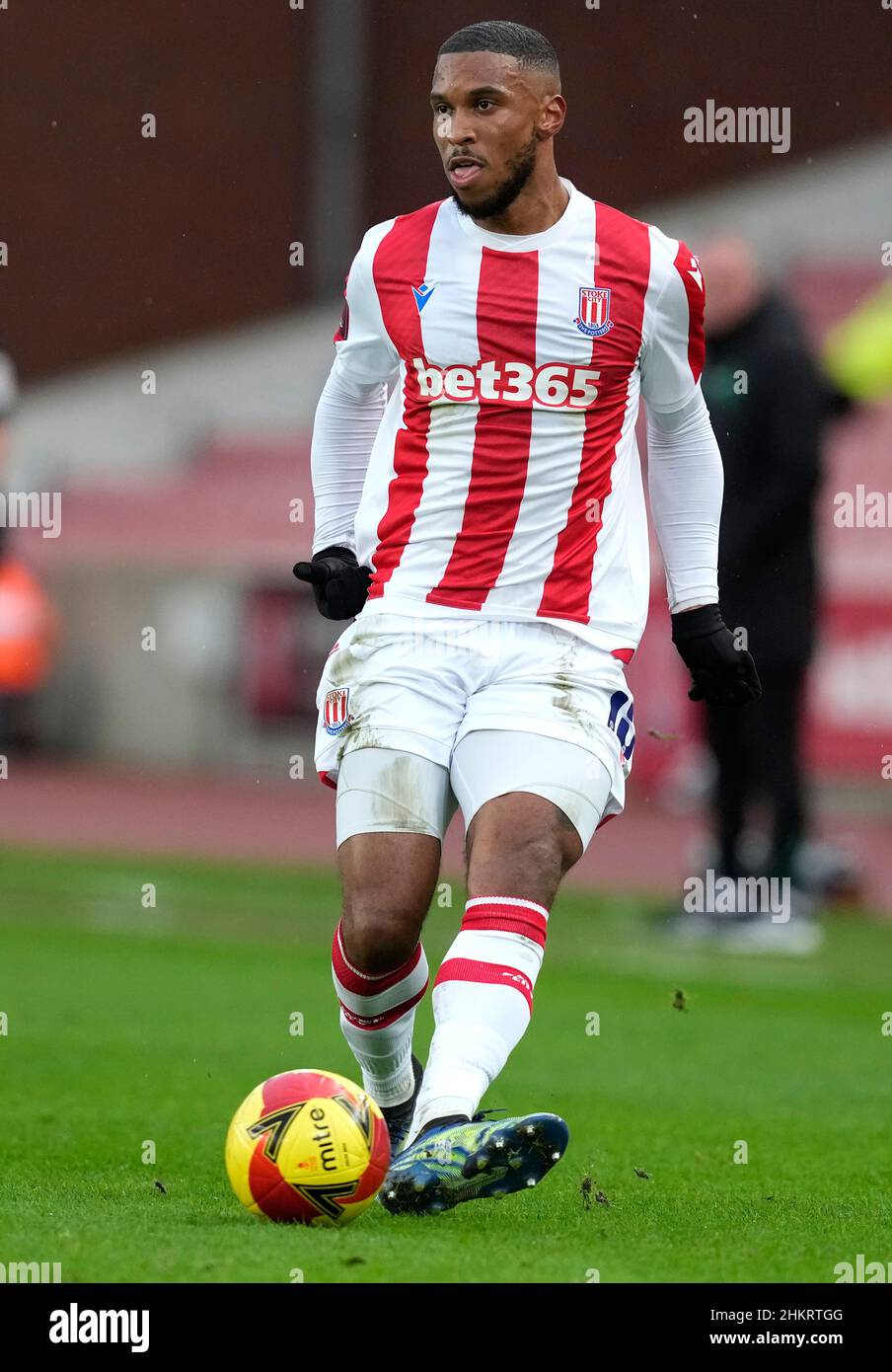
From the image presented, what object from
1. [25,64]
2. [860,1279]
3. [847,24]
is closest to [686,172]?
[25,64]

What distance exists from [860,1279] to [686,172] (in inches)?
846

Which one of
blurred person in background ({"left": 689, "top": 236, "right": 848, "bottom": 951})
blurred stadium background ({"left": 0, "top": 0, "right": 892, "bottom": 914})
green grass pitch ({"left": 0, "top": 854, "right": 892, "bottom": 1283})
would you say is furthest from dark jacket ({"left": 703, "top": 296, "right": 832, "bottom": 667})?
blurred stadium background ({"left": 0, "top": 0, "right": 892, "bottom": 914})

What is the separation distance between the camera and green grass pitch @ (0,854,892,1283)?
4324 mm

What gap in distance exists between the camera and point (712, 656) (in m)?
5.34

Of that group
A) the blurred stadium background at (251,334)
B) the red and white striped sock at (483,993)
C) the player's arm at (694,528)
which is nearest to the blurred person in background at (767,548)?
the blurred stadium background at (251,334)

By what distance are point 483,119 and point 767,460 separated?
19.9ft

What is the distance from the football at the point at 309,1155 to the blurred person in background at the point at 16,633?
28.1 ft

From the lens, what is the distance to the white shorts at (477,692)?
15.9 ft

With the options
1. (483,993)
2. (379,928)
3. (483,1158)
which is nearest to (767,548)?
(379,928)

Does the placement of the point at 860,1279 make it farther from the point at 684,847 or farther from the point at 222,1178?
the point at 684,847
